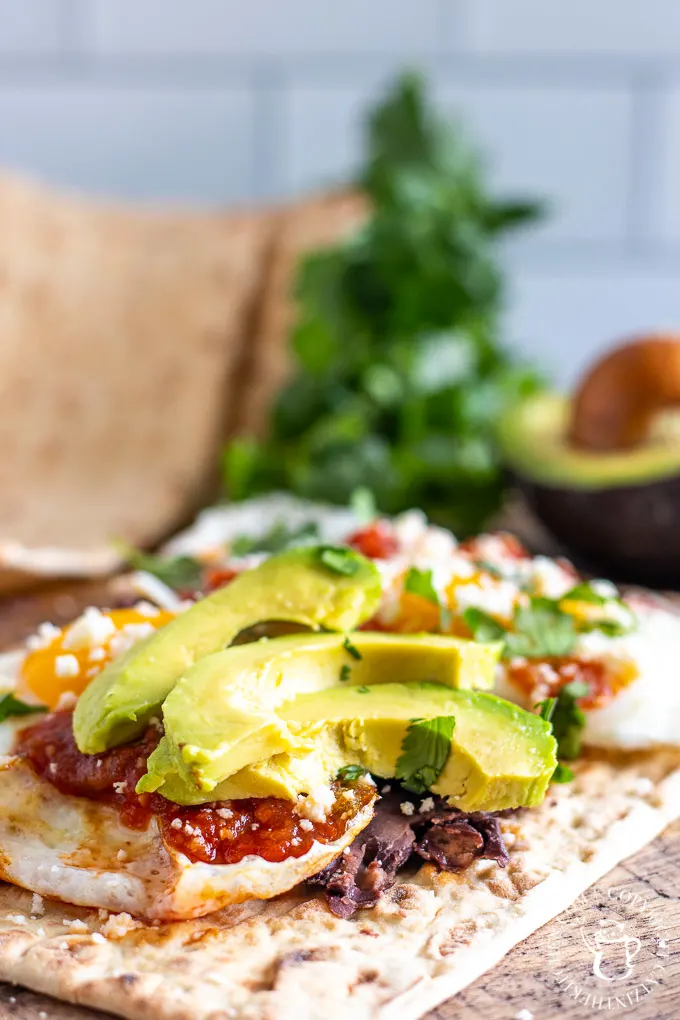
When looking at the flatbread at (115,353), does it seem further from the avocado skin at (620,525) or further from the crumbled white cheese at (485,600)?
the crumbled white cheese at (485,600)

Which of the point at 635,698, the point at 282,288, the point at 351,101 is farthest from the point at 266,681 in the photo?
the point at 351,101

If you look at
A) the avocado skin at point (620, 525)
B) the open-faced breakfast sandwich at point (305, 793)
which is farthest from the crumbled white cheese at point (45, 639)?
the avocado skin at point (620, 525)

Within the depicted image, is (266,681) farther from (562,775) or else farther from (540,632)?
(540,632)

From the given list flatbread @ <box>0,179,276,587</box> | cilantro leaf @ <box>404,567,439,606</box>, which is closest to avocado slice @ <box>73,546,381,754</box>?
cilantro leaf @ <box>404,567,439,606</box>

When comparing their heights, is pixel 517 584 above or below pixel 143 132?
below

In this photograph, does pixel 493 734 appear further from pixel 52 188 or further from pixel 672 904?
pixel 52 188

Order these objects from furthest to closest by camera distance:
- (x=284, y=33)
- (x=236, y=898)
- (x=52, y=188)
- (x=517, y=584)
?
(x=284, y=33) < (x=52, y=188) < (x=517, y=584) < (x=236, y=898)

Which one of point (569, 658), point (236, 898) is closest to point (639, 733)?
point (569, 658)
